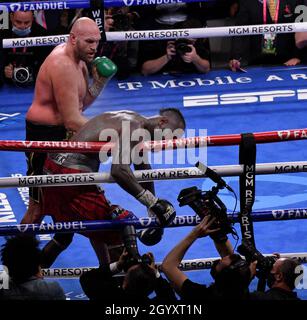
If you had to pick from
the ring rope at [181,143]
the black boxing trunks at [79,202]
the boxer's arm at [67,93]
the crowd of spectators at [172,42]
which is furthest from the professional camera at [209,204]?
the crowd of spectators at [172,42]

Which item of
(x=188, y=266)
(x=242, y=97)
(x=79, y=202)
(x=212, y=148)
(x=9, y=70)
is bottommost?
(x=212, y=148)

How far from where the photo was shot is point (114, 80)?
352 inches

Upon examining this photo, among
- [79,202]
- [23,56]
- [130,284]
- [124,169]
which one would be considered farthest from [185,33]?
[130,284]

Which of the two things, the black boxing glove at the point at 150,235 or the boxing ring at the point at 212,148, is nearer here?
the black boxing glove at the point at 150,235

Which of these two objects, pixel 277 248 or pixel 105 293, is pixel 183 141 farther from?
pixel 277 248

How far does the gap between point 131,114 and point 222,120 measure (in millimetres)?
3072

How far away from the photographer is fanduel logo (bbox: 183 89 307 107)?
833 cm

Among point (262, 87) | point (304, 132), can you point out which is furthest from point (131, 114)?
point (262, 87)

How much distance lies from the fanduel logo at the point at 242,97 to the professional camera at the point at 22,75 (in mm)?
1438

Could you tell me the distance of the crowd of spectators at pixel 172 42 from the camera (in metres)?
8.66

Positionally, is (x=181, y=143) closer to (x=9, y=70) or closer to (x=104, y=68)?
(x=104, y=68)

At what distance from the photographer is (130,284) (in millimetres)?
3969

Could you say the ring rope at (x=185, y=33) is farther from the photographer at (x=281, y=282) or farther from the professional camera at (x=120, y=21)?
the photographer at (x=281, y=282)

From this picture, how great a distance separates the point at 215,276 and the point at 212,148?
133 inches
